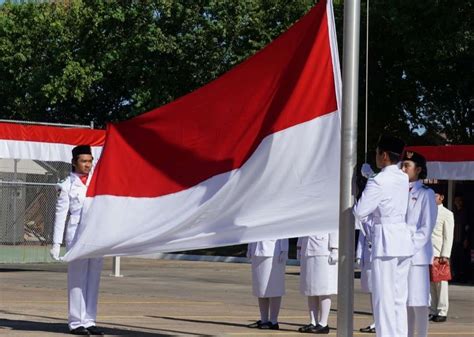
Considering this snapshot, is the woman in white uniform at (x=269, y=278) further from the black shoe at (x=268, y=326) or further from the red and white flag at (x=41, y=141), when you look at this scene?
the red and white flag at (x=41, y=141)

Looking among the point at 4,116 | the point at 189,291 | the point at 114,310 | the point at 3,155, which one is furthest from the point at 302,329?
the point at 4,116

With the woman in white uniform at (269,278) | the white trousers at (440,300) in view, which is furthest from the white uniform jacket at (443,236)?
the woman in white uniform at (269,278)

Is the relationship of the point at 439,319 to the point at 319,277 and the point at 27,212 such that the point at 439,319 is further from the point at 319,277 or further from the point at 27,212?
the point at 27,212

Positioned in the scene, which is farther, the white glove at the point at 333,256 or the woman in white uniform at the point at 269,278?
the woman in white uniform at the point at 269,278

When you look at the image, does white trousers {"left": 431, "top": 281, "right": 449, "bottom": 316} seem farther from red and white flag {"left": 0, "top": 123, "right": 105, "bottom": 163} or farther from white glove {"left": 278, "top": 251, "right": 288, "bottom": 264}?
red and white flag {"left": 0, "top": 123, "right": 105, "bottom": 163}

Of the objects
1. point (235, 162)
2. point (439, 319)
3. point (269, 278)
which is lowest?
point (439, 319)

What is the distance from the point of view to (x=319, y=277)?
14.7 m

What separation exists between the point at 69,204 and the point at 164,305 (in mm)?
5206

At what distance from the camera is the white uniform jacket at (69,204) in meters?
13.4

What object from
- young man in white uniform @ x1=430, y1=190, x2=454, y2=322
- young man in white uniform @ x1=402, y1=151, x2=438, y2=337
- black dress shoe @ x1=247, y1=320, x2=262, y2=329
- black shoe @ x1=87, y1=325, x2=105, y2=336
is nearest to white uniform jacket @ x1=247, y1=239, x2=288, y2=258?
black dress shoe @ x1=247, y1=320, x2=262, y2=329

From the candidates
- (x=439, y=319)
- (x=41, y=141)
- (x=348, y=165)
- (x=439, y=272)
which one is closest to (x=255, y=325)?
(x=439, y=272)

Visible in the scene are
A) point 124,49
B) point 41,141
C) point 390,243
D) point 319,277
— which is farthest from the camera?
point 124,49

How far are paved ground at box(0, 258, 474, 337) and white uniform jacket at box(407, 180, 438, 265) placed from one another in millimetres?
3187

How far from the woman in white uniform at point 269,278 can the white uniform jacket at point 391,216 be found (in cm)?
408
